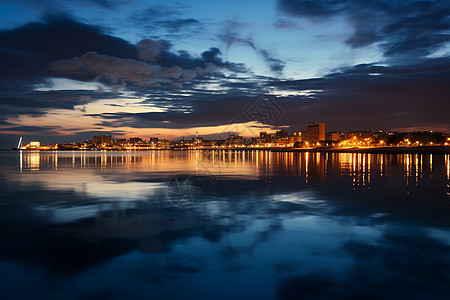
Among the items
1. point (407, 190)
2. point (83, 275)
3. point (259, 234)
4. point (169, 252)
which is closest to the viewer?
point (83, 275)

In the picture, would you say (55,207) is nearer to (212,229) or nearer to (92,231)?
(92,231)

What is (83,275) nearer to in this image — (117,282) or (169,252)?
(117,282)

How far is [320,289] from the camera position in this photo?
6.50m

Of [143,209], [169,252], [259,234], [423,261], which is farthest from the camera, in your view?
[143,209]

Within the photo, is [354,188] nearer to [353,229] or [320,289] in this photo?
[353,229]

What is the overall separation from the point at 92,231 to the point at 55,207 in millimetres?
5782

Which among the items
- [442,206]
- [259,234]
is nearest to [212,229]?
[259,234]

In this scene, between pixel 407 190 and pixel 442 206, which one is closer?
pixel 442 206

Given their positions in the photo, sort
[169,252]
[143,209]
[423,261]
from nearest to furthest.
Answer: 1. [423,261]
2. [169,252]
3. [143,209]

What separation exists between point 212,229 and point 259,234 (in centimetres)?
165

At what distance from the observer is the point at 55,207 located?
1538 cm

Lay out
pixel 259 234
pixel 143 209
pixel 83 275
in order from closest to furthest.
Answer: pixel 83 275, pixel 259 234, pixel 143 209

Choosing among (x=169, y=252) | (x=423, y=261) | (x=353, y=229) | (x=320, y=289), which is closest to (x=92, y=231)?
(x=169, y=252)

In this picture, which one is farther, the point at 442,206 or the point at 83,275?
the point at 442,206
